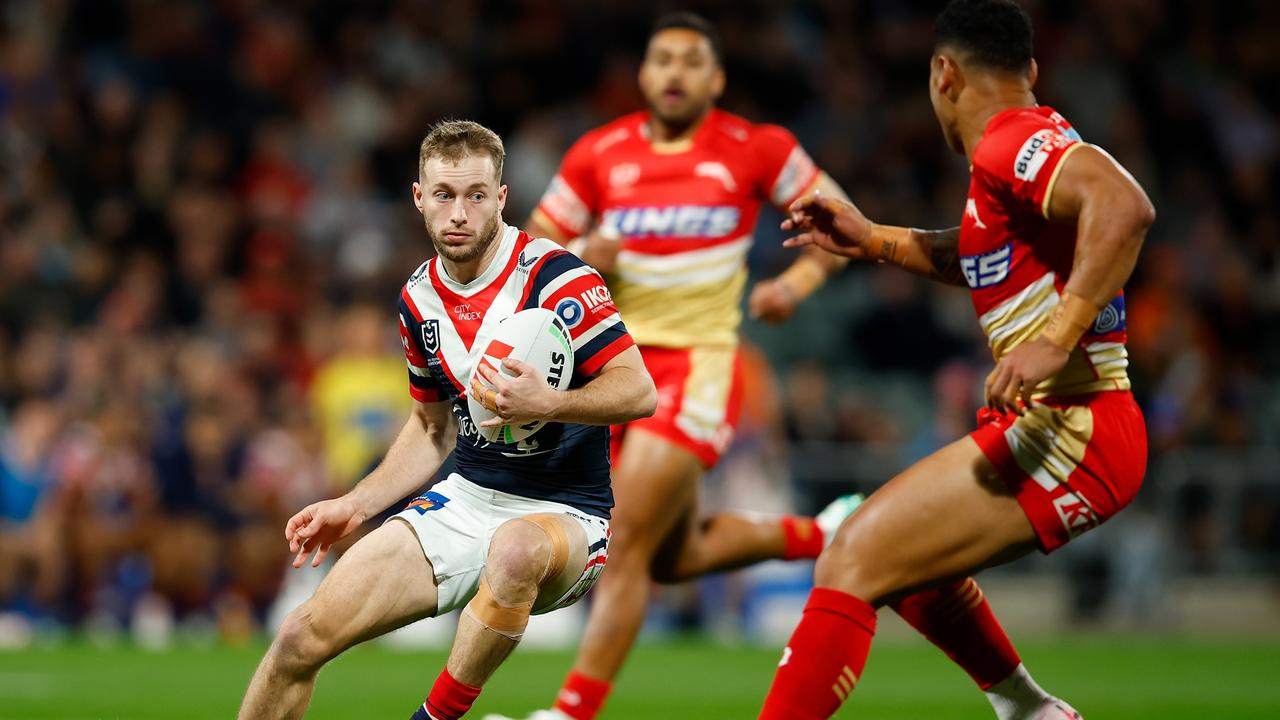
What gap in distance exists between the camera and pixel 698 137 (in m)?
7.58

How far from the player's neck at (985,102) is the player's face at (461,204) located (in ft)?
5.32

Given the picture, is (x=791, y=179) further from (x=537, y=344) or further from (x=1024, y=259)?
(x=537, y=344)

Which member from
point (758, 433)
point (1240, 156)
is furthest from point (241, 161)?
point (1240, 156)

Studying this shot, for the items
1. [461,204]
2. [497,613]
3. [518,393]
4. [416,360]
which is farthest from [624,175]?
[497,613]

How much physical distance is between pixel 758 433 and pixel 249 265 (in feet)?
→ 16.7

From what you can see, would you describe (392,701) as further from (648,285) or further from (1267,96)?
(1267,96)

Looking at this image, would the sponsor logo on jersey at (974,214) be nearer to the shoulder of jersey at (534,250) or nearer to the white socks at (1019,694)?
the shoulder of jersey at (534,250)

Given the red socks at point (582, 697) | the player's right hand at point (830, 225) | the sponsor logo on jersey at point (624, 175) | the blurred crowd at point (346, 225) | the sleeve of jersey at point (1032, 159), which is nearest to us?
the sleeve of jersey at point (1032, 159)

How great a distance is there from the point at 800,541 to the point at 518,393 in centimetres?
295

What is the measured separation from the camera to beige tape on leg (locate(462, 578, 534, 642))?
16.9 ft

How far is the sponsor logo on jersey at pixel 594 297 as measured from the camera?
5387 mm

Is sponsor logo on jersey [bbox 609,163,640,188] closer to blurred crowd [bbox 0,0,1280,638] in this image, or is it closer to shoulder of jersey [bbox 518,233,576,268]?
shoulder of jersey [bbox 518,233,576,268]

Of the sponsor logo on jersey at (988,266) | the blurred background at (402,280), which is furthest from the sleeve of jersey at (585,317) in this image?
the blurred background at (402,280)

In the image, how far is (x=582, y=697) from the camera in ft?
22.0
